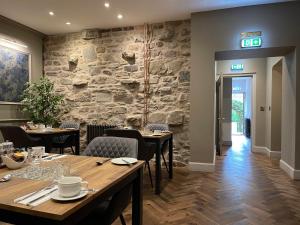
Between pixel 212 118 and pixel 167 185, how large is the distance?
4.96ft

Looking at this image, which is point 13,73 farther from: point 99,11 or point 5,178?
point 5,178

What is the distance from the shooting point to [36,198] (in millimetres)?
987

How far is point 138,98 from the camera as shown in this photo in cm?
487

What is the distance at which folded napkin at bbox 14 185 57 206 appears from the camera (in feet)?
3.11

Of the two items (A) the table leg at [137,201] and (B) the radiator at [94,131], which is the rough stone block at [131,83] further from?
(A) the table leg at [137,201]

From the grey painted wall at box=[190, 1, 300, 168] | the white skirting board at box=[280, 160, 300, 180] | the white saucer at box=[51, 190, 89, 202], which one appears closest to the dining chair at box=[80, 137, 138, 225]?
the white saucer at box=[51, 190, 89, 202]

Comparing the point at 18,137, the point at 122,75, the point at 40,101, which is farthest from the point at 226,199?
the point at 40,101

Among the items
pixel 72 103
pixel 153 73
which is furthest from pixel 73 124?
pixel 153 73

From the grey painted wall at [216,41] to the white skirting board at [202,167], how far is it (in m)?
0.07

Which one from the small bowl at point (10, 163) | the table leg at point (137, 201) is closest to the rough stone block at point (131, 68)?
the table leg at point (137, 201)

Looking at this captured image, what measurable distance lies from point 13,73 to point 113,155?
3883mm

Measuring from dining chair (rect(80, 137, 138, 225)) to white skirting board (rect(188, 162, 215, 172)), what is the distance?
2.49 metres

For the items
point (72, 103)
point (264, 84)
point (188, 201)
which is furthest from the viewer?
point (264, 84)

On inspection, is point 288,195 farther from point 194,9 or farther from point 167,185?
point 194,9
